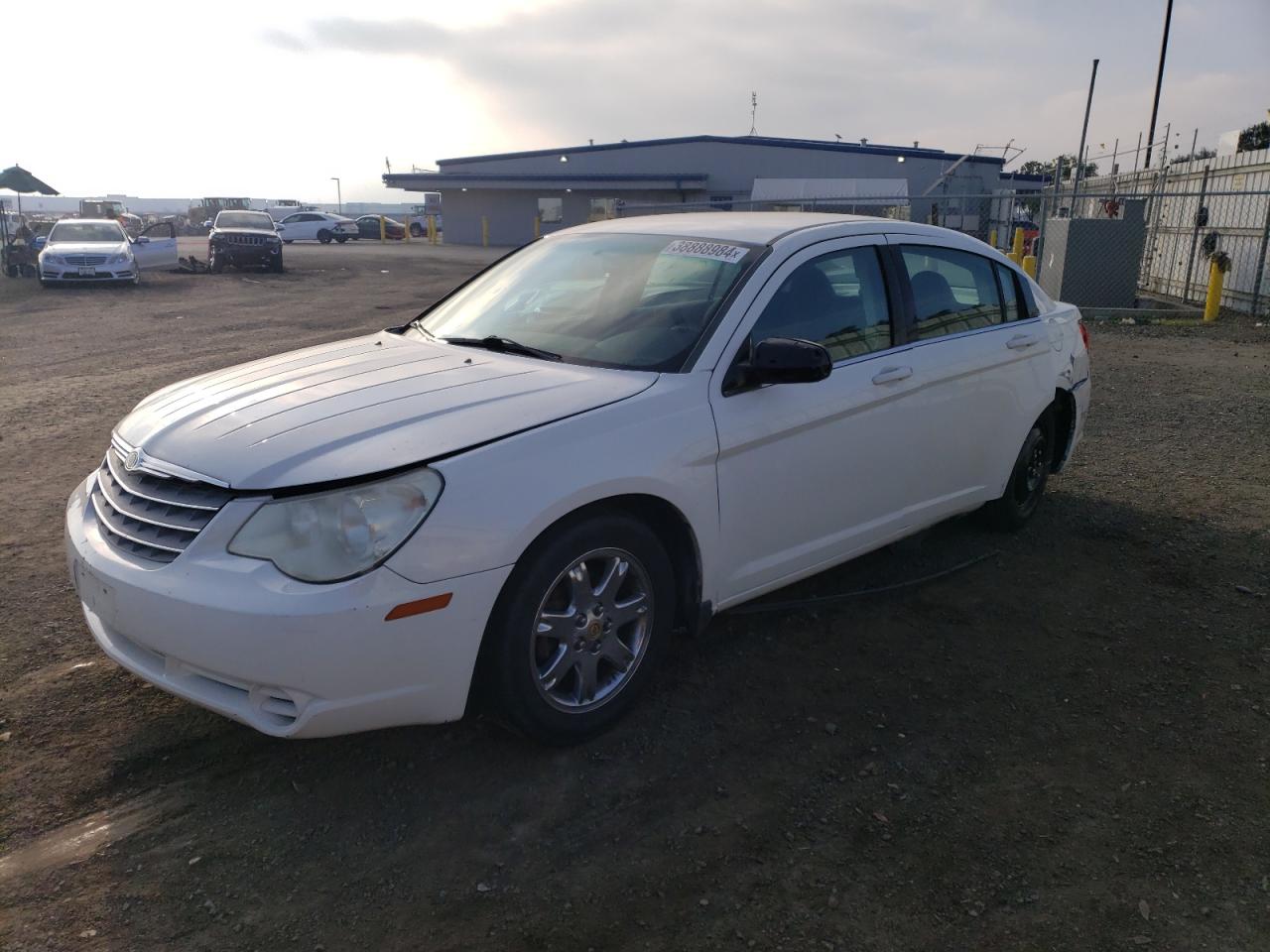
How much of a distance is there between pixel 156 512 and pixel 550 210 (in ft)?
157

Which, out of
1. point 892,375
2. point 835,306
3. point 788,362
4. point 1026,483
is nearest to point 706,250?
point 835,306

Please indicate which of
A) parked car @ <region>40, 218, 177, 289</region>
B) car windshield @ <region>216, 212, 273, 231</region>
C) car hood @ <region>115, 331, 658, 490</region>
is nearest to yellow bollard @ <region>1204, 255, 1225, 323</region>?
car hood @ <region>115, 331, 658, 490</region>

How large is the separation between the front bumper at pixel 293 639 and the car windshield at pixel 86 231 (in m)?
22.7

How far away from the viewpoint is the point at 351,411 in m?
3.28

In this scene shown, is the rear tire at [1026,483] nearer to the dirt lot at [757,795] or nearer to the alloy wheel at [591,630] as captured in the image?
the dirt lot at [757,795]

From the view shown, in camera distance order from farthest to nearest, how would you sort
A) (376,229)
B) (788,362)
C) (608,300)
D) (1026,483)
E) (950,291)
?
(376,229) < (1026,483) < (950,291) < (608,300) < (788,362)

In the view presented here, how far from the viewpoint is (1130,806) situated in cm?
314

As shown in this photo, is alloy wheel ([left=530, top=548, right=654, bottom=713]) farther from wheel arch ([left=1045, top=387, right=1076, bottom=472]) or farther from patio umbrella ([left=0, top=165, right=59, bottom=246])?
patio umbrella ([left=0, top=165, right=59, bottom=246])

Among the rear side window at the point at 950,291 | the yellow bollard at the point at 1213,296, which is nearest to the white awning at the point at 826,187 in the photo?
the yellow bollard at the point at 1213,296

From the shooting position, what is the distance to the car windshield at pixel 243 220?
1120 inches

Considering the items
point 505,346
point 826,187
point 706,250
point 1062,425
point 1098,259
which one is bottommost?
point 1062,425

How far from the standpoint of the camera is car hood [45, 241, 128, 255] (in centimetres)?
2139

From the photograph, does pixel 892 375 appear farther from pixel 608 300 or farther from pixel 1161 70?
pixel 1161 70

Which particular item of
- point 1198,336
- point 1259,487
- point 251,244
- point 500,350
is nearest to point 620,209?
point 251,244
